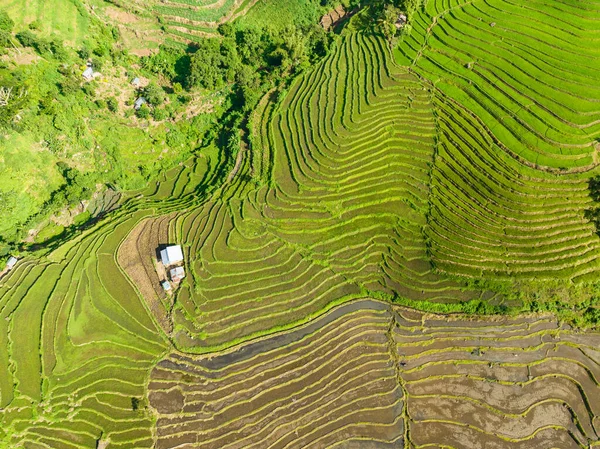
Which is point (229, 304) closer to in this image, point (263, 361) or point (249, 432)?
point (263, 361)

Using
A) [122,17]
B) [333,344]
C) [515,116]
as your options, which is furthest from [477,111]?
[122,17]

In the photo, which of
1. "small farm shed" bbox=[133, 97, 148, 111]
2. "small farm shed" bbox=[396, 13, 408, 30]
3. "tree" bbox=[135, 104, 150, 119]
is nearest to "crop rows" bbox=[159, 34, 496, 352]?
"small farm shed" bbox=[396, 13, 408, 30]

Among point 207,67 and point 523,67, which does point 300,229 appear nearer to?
point 207,67

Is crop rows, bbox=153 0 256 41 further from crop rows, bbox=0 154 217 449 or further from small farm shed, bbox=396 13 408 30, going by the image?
crop rows, bbox=0 154 217 449

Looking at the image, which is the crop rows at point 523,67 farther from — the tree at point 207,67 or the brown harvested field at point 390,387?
the tree at point 207,67

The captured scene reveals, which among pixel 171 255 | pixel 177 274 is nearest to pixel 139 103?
pixel 171 255

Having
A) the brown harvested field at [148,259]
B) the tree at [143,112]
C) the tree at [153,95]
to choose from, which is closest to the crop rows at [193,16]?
the tree at [153,95]
